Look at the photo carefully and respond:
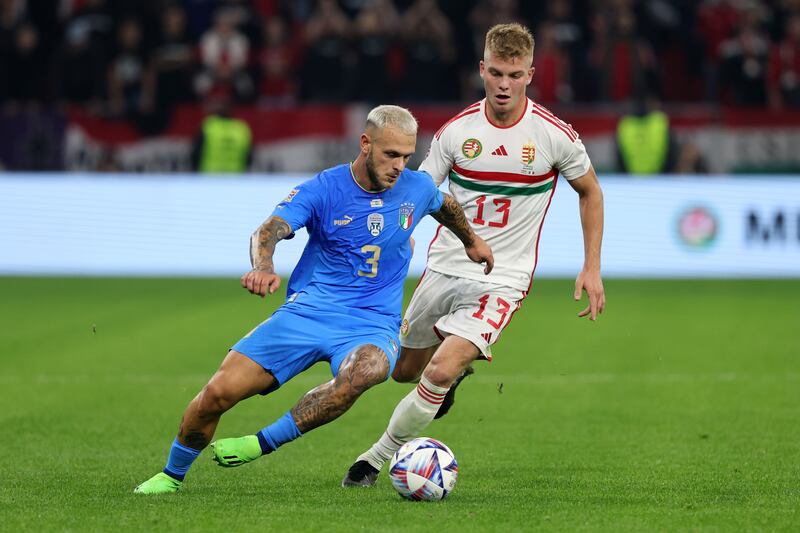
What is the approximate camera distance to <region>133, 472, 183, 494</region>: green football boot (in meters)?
6.80

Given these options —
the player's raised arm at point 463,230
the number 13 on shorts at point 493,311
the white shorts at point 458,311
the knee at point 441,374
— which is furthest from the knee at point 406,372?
the player's raised arm at point 463,230

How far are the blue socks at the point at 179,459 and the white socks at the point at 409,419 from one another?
37.1 inches

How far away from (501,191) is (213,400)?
222 cm

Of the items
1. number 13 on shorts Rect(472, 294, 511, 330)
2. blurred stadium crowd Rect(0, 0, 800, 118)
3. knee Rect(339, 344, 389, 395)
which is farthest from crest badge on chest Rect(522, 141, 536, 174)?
blurred stadium crowd Rect(0, 0, 800, 118)

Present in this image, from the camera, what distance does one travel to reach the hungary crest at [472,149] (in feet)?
25.5

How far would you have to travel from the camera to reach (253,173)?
19.8 metres

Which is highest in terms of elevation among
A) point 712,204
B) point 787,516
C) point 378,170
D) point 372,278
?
point 378,170

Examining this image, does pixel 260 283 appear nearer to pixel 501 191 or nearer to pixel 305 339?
pixel 305 339

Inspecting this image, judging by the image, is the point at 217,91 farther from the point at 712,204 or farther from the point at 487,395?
the point at 487,395

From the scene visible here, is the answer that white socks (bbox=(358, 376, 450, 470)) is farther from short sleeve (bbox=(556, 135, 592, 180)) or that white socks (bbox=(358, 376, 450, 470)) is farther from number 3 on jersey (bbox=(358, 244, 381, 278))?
short sleeve (bbox=(556, 135, 592, 180))

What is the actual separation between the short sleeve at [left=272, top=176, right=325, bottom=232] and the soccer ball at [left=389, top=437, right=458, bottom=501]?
127 cm

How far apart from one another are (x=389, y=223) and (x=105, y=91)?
597 inches

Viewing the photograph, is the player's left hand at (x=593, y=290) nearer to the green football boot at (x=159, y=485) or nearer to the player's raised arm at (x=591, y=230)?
the player's raised arm at (x=591, y=230)

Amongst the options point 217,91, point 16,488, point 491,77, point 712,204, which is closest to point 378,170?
point 491,77
